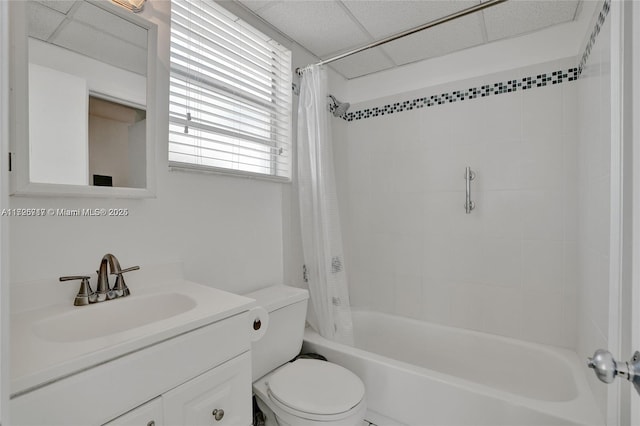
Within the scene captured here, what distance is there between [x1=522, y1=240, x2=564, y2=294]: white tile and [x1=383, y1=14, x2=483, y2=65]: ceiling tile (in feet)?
4.36

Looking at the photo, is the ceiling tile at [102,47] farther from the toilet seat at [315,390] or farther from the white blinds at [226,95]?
the toilet seat at [315,390]

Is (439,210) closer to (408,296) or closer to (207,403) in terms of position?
(408,296)

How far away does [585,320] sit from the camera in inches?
60.5

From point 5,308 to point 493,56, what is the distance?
8.17 ft

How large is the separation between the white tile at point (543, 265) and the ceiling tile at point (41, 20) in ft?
8.07

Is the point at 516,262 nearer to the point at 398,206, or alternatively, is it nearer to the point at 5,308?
the point at 398,206

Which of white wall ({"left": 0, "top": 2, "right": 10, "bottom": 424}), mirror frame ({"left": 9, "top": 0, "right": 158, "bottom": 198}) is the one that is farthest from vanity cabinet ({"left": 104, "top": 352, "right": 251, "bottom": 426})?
mirror frame ({"left": 9, "top": 0, "right": 158, "bottom": 198})

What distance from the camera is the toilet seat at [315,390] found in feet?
3.92

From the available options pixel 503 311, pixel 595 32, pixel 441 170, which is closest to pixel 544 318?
pixel 503 311

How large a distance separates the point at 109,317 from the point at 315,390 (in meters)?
0.85

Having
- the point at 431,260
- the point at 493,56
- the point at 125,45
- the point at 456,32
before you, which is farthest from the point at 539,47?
the point at 125,45

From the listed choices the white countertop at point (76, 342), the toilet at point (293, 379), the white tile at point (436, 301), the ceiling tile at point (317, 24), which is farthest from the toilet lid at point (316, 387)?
the ceiling tile at point (317, 24)

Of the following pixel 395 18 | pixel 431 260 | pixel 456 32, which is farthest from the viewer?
pixel 431 260

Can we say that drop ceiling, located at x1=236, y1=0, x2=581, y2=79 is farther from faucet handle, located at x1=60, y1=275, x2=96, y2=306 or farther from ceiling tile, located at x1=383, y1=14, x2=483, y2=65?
faucet handle, located at x1=60, y1=275, x2=96, y2=306
